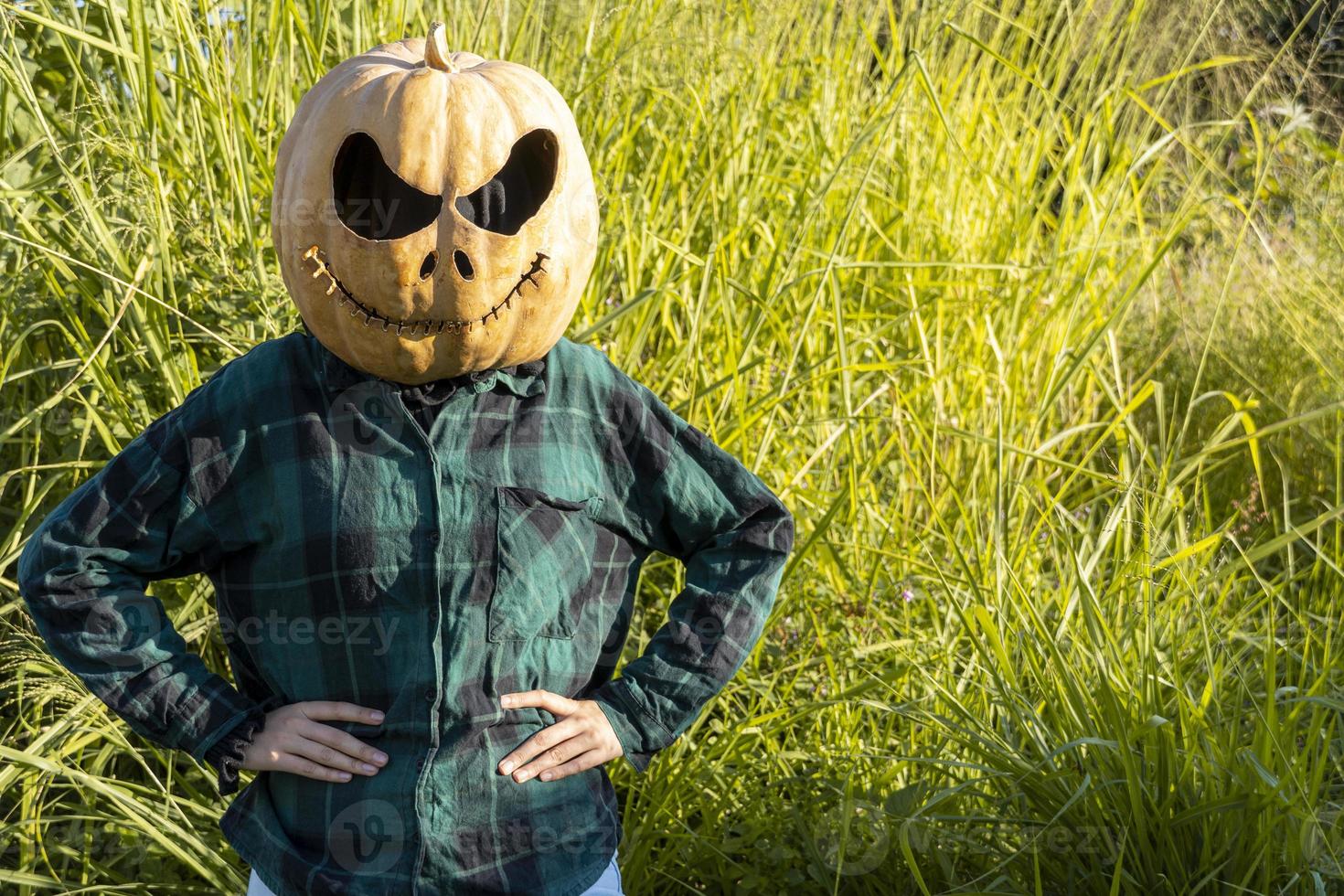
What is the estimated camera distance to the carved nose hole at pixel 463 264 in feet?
4.44

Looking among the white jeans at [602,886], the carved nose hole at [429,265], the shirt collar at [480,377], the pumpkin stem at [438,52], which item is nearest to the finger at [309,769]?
the white jeans at [602,886]

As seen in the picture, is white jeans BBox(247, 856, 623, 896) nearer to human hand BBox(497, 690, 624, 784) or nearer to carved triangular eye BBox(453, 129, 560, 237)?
human hand BBox(497, 690, 624, 784)

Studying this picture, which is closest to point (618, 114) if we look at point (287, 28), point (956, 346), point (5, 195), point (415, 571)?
point (287, 28)

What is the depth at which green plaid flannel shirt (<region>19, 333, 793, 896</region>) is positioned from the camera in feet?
4.56

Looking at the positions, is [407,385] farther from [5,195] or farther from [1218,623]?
[1218,623]

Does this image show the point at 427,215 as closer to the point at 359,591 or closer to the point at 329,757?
the point at 359,591

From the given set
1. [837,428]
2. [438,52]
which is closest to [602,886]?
[438,52]

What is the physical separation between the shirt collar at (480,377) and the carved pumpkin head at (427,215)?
1.3 inches

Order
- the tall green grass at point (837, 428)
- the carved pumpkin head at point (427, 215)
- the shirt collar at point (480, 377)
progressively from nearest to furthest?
the carved pumpkin head at point (427, 215) < the shirt collar at point (480, 377) < the tall green grass at point (837, 428)

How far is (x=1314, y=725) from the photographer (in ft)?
6.13

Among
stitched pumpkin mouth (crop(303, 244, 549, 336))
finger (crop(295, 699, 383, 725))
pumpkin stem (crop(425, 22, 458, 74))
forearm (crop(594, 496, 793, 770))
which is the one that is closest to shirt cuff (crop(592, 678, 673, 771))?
forearm (crop(594, 496, 793, 770))

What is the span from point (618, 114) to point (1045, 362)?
1305 mm

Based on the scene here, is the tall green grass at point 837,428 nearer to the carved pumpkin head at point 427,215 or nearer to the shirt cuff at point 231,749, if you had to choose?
the shirt cuff at point 231,749

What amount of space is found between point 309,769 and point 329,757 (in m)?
0.03
